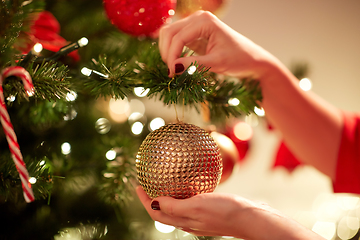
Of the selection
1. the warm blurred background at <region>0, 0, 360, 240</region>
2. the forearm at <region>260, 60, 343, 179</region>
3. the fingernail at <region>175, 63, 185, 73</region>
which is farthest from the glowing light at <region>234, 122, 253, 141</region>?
the fingernail at <region>175, 63, 185, 73</region>

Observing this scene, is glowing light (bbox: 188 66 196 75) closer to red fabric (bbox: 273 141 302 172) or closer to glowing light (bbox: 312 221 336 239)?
red fabric (bbox: 273 141 302 172)

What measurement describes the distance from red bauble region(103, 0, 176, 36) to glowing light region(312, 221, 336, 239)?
3.78 ft

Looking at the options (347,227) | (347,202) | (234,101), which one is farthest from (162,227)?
(347,202)

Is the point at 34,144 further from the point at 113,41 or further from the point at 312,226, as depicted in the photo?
the point at 312,226

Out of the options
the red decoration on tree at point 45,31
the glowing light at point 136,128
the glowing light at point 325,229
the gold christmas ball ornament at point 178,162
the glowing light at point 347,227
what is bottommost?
the glowing light at point 325,229

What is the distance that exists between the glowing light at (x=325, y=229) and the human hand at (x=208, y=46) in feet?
3.09

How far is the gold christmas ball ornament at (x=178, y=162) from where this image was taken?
16.1 inches

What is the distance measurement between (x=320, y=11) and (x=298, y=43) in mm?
212

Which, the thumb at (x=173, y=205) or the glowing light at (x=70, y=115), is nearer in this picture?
the thumb at (x=173, y=205)

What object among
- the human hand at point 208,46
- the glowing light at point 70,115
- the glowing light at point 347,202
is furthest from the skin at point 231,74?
the glowing light at point 347,202

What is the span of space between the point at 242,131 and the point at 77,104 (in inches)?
24.4

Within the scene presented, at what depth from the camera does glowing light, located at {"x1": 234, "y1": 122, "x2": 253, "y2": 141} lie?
0.95 meters

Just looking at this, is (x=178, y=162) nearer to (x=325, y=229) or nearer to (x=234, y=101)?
(x=234, y=101)

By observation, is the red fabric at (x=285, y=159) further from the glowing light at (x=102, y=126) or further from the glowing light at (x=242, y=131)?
the glowing light at (x=102, y=126)
